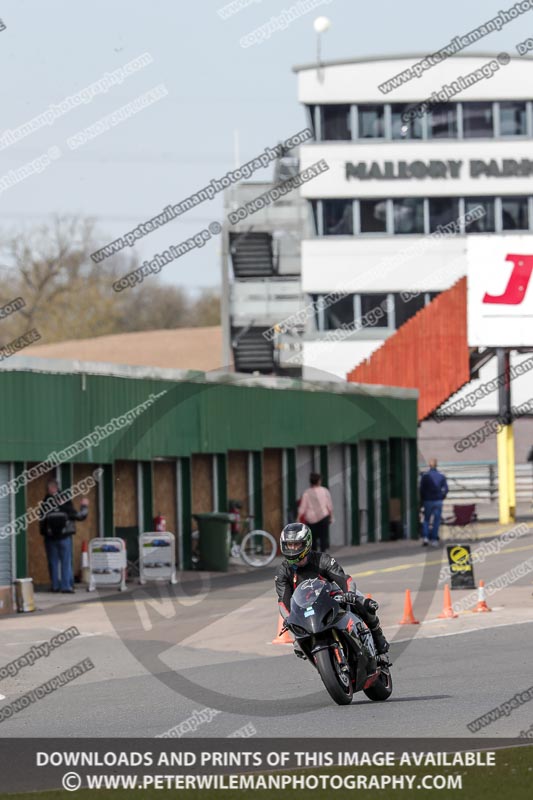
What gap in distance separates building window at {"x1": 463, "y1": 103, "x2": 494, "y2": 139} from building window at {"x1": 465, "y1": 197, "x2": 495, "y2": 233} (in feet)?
7.96

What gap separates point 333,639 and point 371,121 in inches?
1986

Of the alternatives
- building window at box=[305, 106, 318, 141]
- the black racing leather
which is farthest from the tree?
the black racing leather

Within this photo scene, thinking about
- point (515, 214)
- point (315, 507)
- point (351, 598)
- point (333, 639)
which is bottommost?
point (315, 507)

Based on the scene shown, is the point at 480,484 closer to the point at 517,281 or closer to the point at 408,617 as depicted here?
the point at 517,281

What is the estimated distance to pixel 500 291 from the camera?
40.7 meters

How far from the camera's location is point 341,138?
61.6 metres

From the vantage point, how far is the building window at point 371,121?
6150 cm

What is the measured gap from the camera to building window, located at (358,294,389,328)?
61719mm

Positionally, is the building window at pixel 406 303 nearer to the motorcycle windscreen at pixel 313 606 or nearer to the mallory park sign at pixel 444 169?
the mallory park sign at pixel 444 169

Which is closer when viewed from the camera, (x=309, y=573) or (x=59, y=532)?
(x=309, y=573)

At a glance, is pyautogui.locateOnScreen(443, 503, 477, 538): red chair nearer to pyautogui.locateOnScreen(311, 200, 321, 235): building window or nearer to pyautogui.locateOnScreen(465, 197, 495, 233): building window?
pyautogui.locateOnScreen(311, 200, 321, 235): building window

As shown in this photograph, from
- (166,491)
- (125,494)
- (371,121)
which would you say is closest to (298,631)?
(125,494)
